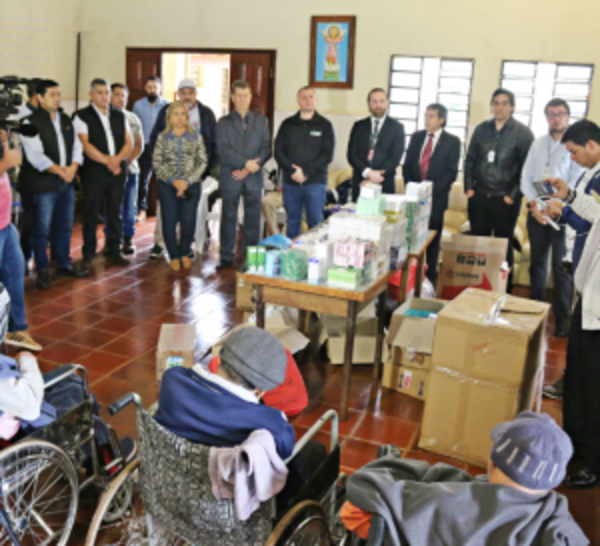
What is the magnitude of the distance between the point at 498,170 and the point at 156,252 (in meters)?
3.37

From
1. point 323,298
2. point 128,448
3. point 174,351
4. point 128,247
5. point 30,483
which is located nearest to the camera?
point 30,483

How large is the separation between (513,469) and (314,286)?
1.90 meters

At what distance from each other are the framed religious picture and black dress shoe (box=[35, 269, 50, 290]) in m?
4.18

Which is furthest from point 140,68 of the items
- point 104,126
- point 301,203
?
point 301,203

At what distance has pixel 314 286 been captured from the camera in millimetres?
3326

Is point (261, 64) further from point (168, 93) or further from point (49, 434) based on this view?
point (49, 434)

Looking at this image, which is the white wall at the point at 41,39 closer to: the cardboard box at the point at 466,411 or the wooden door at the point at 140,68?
the wooden door at the point at 140,68

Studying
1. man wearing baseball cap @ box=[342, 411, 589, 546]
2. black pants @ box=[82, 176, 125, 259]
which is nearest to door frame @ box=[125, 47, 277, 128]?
black pants @ box=[82, 176, 125, 259]

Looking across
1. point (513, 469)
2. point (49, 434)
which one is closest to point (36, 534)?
point (49, 434)

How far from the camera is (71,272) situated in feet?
18.7

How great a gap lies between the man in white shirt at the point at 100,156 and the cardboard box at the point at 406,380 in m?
3.29

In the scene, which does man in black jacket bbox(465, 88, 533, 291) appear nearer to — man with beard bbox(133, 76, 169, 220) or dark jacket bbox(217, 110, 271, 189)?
dark jacket bbox(217, 110, 271, 189)

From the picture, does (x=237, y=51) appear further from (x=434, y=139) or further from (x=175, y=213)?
(x=434, y=139)

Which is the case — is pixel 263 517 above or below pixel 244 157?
below
